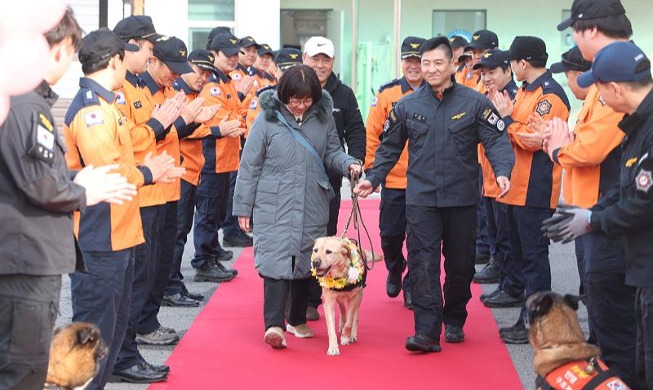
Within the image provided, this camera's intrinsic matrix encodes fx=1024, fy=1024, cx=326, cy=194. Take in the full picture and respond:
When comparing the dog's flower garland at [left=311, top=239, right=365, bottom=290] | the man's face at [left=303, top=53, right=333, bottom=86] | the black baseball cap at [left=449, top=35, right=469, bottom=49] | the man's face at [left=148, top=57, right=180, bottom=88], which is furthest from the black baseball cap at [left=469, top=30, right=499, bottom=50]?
the man's face at [left=148, top=57, right=180, bottom=88]

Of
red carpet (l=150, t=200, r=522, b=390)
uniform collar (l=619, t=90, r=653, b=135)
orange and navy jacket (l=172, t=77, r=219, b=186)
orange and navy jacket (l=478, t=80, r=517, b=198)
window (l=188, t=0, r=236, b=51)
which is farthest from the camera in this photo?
window (l=188, t=0, r=236, b=51)

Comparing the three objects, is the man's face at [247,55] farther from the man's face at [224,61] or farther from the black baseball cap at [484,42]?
the black baseball cap at [484,42]

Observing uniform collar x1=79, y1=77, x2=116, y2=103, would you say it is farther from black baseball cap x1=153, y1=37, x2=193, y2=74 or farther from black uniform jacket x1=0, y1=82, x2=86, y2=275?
black baseball cap x1=153, y1=37, x2=193, y2=74

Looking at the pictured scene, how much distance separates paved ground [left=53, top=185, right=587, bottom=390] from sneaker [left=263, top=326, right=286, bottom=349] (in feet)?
2.31

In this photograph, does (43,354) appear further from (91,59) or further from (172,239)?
(172,239)

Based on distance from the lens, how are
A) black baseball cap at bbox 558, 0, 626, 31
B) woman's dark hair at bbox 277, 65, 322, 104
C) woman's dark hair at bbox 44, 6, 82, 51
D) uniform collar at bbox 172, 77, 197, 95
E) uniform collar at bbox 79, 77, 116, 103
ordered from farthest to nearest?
1. uniform collar at bbox 172, 77, 197, 95
2. woman's dark hair at bbox 277, 65, 322, 104
3. black baseball cap at bbox 558, 0, 626, 31
4. uniform collar at bbox 79, 77, 116, 103
5. woman's dark hair at bbox 44, 6, 82, 51

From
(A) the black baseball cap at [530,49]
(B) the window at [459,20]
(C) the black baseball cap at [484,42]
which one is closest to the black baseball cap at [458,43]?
(C) the black baseball cap at [484,42]

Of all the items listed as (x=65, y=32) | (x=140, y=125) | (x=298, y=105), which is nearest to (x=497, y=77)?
(x=298, y=105)

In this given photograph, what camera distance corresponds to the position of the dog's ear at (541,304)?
4.81m

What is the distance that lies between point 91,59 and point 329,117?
2527 millimetres

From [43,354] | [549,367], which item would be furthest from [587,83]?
[43,354]

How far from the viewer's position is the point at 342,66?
73.0 feet

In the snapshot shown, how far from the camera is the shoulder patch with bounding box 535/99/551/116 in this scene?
7.63 meters

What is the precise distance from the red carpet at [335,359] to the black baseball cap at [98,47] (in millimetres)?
2204
